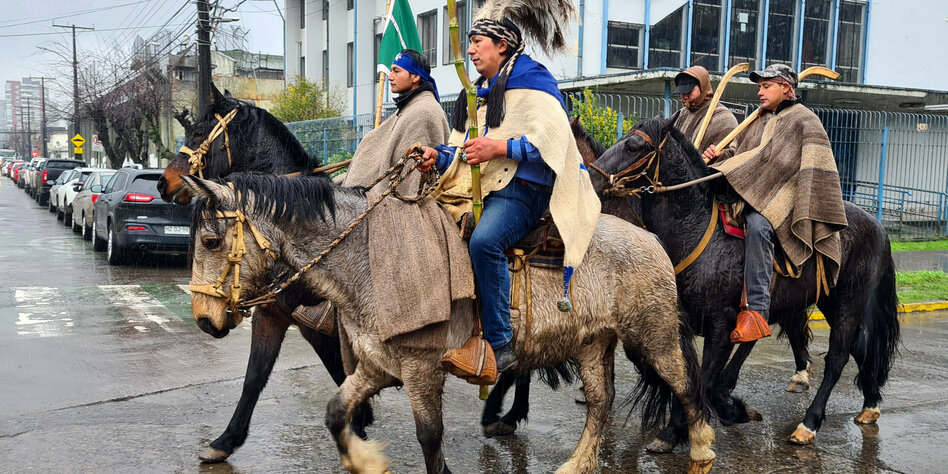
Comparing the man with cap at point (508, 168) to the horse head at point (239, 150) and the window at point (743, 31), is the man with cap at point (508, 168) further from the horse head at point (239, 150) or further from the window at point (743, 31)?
the window at point (743, 31)

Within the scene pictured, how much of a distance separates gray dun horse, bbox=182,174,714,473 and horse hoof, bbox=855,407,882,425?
6.23 feet

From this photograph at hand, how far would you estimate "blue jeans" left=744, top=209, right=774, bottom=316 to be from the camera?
213 inches

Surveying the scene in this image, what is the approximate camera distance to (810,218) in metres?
5.61

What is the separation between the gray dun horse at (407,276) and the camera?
3783 mm

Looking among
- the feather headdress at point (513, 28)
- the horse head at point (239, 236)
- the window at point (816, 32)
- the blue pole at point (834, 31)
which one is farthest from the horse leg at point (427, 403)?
the blue pole at point (834, 31)

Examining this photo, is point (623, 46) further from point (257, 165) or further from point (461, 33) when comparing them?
point (257, 165)

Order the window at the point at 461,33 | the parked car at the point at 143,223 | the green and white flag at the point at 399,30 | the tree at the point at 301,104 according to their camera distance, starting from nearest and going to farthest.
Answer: the green and white flag at the point at 399,30 < the parked car at the point at 143,223 < the window at the point at 461,33 < the tree at the point at 301,104

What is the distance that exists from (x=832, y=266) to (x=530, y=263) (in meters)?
2.78

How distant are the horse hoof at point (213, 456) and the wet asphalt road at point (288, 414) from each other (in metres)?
0.05

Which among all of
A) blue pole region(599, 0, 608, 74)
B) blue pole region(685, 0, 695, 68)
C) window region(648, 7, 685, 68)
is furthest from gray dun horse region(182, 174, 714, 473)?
window region(648, 7, 685, 68)

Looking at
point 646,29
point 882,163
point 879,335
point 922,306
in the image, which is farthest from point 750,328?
point 646,29

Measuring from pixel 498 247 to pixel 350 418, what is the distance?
1.12 meters

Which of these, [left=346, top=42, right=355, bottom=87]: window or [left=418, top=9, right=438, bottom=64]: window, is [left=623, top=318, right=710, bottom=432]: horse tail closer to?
[left=418, top=9, right=438, bottom=64]: window

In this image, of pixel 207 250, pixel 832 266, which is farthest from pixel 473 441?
pixel 832 266
